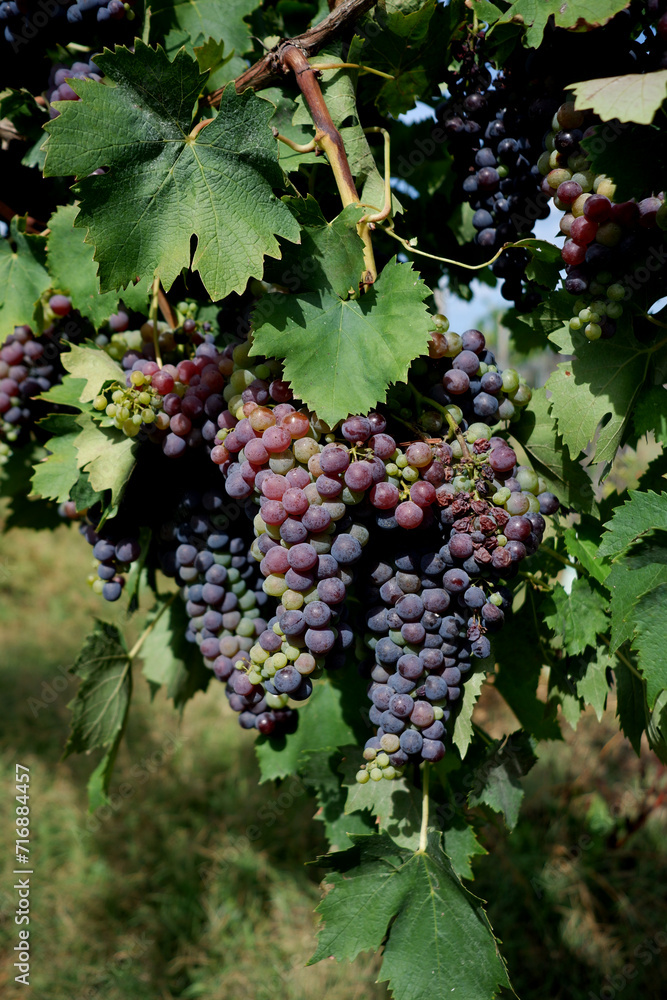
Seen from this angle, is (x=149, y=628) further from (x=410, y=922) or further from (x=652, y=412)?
(x=652, y=412)

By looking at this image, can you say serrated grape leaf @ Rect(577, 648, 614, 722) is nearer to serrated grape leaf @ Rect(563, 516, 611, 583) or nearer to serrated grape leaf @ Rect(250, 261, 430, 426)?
serrated grape leaf @ Rect(563, 516, 611, 583)

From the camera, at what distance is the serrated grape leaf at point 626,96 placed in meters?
0.84

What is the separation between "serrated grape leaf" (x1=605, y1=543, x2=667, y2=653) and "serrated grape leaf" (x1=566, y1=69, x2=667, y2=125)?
609 millimetres

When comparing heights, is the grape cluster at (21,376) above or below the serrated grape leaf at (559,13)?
below

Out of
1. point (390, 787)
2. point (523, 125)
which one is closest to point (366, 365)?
point (523, 125)

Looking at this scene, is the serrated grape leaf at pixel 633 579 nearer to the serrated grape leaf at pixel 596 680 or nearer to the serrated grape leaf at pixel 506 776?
the serrated grape leaf at pixel 596 680

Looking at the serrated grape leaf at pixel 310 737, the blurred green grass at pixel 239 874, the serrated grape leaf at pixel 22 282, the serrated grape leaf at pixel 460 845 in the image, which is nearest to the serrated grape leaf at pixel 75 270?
the serrated grape leaf at pixel 22 282

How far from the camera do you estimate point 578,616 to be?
1267 millimetres

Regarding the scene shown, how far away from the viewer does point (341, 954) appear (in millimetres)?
1166

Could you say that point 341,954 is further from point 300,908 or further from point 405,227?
point 300,908

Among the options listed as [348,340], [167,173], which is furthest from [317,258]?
[167,173]

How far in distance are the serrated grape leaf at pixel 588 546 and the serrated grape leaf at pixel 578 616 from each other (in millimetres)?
39

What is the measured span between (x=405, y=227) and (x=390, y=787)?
1243 millimetres

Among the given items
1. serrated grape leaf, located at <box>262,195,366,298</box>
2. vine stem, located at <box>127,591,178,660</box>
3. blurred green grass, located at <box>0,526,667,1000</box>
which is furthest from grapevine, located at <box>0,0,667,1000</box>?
blurred green grass, located at <box>0,526,667,1000</box>
